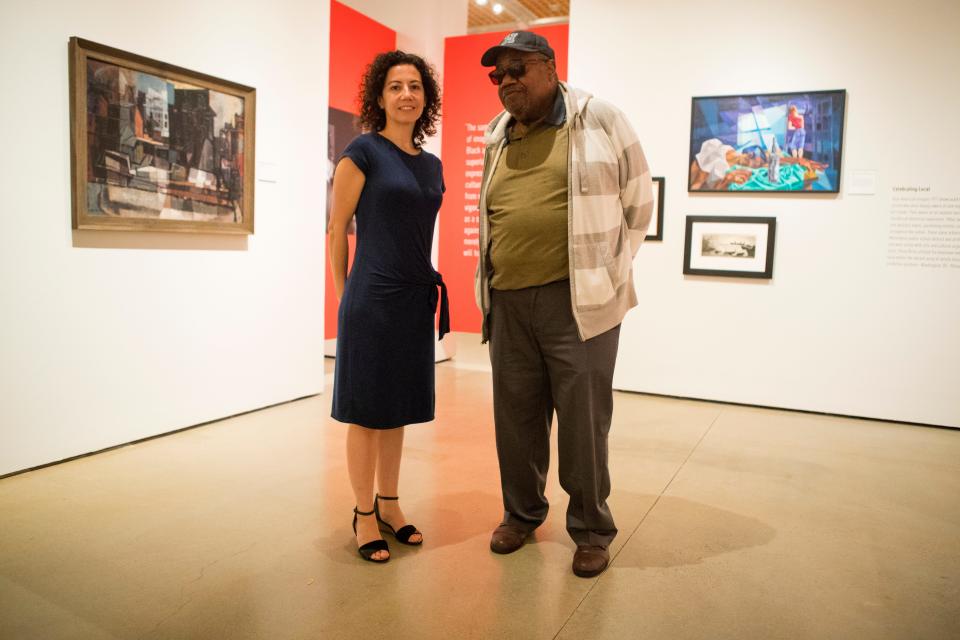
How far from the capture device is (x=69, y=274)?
369 cm

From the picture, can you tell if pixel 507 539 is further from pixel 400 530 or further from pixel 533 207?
pixel 533 207

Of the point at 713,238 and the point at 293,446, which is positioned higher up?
the point at 713,238

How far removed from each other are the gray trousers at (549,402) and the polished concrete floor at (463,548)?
210mm

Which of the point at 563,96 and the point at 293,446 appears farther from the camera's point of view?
the point at 293,446

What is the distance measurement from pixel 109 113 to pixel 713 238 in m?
4.18

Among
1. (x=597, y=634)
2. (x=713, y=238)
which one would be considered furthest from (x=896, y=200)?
(x=597, y=634)

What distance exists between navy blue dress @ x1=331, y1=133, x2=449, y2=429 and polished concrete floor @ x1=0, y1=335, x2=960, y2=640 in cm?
60

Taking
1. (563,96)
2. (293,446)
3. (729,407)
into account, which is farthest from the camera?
(729,407)

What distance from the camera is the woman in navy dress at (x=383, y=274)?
2.59m

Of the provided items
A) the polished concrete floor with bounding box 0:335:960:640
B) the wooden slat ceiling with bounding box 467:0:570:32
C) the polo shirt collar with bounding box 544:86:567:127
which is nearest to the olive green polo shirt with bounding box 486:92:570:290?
the polo shirt collar with bounding box 544:86:567:127

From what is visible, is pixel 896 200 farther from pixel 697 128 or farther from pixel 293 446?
pixel 293 446

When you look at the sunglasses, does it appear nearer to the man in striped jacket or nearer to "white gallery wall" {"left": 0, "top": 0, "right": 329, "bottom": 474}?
the man in striped jacket

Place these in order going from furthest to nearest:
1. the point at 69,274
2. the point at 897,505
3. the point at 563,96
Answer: the point at 69,274
the point at 897,505
the point at 563,96

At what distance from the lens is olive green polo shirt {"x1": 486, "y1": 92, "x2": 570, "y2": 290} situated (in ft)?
8.36
